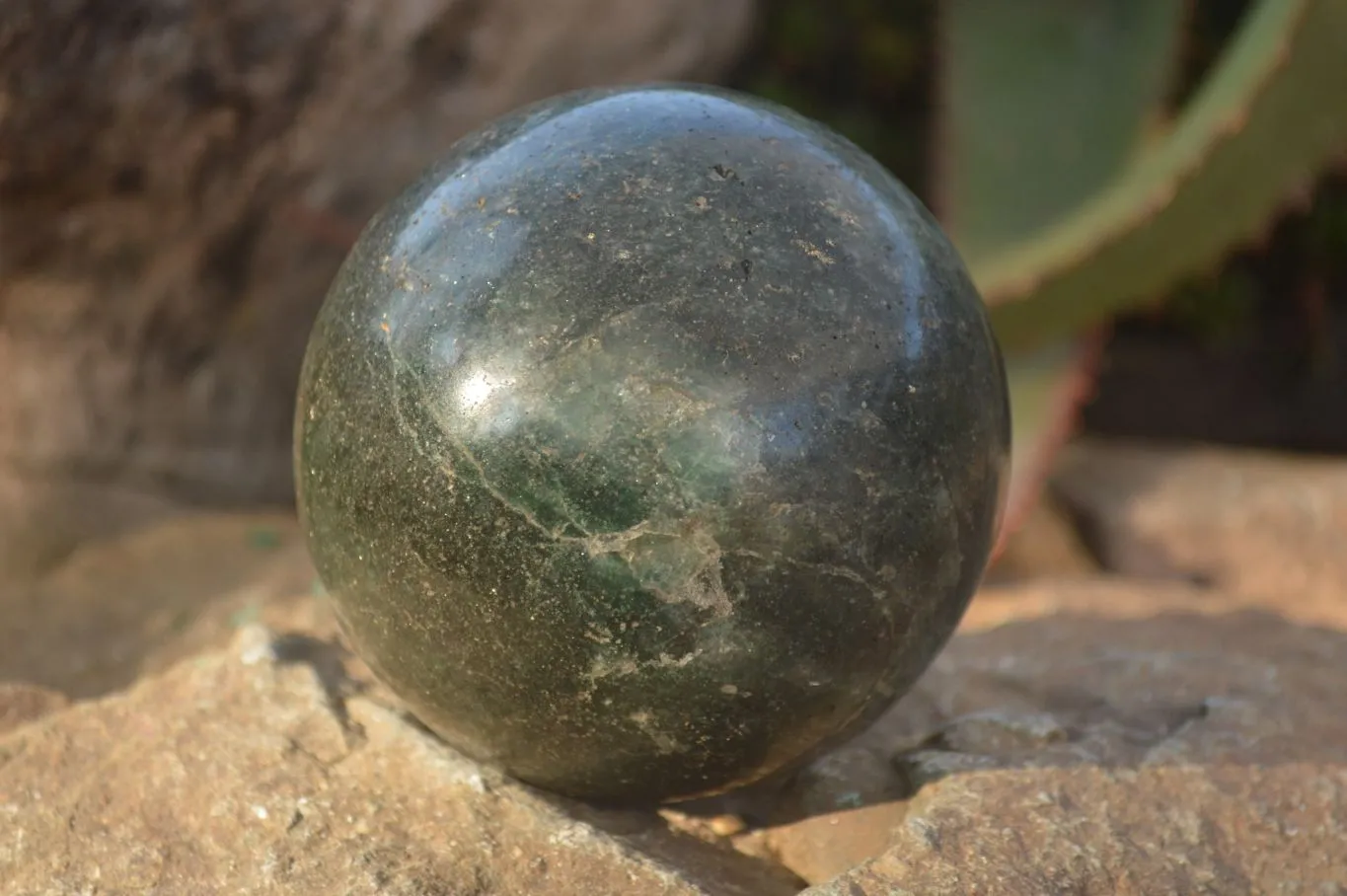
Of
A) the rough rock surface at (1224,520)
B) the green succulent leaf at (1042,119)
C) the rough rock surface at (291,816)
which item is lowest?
the rough rock surface at (1224,520)

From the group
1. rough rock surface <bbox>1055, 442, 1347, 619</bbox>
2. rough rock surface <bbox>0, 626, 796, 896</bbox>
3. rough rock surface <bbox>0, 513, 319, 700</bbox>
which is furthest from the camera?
rough rock surface <bbox>1055, 442, 1347, 619</bbox>

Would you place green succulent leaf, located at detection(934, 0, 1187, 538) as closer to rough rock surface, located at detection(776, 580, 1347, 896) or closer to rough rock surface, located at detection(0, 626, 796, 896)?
rough rock surface, located at detection(776, 580, 1347, 896)

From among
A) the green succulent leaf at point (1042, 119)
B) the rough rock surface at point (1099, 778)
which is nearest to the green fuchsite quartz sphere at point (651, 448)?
the rough rock surface at point (1099, 778)

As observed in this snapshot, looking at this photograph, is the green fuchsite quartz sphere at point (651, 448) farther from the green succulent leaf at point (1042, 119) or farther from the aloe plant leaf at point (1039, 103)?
the aloe plant leaf at point (1039, 103)

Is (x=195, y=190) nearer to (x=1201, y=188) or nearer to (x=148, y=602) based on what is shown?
(x=148, y=602)

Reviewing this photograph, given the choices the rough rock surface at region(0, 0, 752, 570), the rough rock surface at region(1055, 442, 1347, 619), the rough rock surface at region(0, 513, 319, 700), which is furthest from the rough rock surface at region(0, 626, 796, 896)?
the rough rock surface at region(1055, 442, 1347, 619)

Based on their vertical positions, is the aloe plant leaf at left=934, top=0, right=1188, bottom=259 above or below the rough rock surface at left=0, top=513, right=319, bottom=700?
above

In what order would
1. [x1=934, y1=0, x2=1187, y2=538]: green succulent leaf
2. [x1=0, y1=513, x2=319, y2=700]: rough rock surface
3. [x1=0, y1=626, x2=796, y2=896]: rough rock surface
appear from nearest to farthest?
[x1=0, y1=626, x2=796, y2=896]: rough rock surface, [x1=0, y1=513, x2=319, y2=700]: rough rock surface, [x1=934, y1=0, x2=1187, y2=538]: green succulent leaf

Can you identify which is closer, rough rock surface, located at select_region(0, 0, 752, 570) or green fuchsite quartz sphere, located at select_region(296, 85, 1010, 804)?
green fuchsite quartz sphere, located at select_region(296, 85, 1010, 804)
